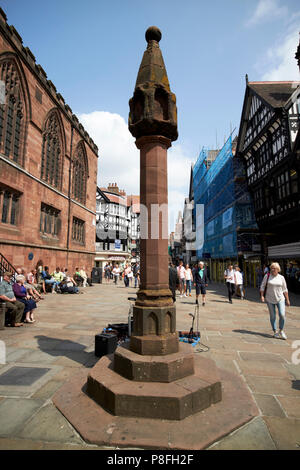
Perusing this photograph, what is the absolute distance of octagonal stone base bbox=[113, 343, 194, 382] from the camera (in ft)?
10.2

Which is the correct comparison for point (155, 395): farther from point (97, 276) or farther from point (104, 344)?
point (97, 276)

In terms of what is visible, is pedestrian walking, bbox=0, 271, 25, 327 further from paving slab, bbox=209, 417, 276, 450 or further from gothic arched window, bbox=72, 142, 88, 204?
gothic arched window, bbox=72, 142, 88, 204

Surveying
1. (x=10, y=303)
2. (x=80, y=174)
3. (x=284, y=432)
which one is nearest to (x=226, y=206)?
(x=80, y=174)

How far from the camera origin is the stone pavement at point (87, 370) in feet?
8.00

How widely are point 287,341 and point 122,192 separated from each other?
54.8 metres

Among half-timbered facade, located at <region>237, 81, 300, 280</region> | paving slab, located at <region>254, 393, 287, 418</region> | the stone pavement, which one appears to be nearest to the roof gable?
half-timbered facade, located at <region>237, 81, 300, 280</region>

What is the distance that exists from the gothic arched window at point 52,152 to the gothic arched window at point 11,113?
2.62 meters

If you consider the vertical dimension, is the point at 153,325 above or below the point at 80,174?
below

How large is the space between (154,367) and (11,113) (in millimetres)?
16509

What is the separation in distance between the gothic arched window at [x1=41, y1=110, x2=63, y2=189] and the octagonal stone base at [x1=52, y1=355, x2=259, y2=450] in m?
17.4

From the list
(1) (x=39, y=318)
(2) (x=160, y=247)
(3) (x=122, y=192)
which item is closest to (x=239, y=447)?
(2) (x=160, y=247)

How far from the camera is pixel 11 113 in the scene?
14789 mm
